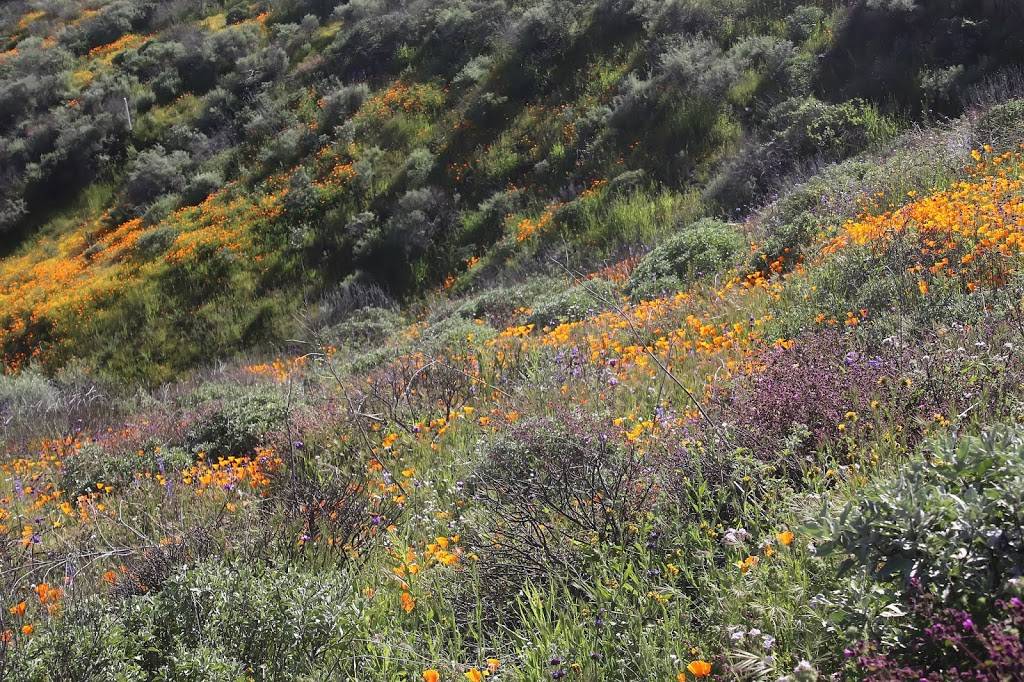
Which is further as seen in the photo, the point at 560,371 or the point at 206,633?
the point at 560,371

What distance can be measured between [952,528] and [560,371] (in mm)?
3702

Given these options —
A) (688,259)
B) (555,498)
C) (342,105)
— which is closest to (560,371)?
(555,498)

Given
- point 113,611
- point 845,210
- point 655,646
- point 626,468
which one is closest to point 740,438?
point 626,468

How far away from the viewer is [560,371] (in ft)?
17.9

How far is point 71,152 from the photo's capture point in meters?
24.2

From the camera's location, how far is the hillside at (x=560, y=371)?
7.73 ft

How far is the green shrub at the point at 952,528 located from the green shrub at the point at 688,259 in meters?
6.07

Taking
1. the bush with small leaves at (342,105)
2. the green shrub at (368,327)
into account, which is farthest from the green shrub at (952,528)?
the bush with small leaves at (342,105)

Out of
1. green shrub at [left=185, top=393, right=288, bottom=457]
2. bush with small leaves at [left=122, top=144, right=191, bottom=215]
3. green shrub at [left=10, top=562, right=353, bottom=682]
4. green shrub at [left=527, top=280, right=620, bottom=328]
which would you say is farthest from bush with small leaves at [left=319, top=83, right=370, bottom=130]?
green shrub at [left=10, top=562, right=353, bottom=682]

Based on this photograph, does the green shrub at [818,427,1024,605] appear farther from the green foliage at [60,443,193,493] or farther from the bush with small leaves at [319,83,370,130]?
the bush with small leaves at [319,83,370,130]

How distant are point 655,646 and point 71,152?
27197 millimetres

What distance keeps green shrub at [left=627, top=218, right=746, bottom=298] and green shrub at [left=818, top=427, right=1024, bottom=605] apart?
6071 millimetres

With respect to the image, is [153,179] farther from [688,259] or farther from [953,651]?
[953,651]

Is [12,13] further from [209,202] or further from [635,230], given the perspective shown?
[635,230]
